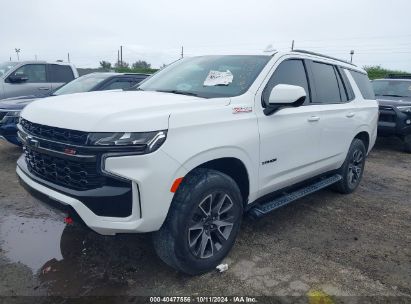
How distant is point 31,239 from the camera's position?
3537 millimetres

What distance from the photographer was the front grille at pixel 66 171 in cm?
248

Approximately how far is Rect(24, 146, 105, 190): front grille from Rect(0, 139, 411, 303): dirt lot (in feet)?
2.66

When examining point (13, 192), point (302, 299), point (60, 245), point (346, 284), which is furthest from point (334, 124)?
point (13, 192)

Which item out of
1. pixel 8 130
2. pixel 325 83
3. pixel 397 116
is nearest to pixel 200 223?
pixel 325 83

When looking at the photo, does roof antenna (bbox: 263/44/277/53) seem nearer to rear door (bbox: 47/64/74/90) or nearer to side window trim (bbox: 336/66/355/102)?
side window trim (bbox: 336/66/355/102)

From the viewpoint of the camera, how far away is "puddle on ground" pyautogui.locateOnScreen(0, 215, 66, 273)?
3199mm

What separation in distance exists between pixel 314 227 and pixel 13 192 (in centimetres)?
375

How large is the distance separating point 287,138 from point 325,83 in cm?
130

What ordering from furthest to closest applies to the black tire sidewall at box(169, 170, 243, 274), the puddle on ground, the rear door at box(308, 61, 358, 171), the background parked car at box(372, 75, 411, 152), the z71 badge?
the background parked car at box(372, 75, 411, 152) < the rear door at box(308, 61, 358, 171) < the puddle on ground < the z71 badge < the black tire sidewall at box(169, 170, 243, 274)

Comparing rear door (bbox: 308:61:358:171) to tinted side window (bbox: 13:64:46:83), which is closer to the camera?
rear door (bbox: 308:61:358:171)

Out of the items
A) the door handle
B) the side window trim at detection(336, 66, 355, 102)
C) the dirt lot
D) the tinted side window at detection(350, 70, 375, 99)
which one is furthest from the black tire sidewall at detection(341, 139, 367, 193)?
the door handle

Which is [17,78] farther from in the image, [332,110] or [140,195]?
[140,195]

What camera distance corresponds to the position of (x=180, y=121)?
2635mm

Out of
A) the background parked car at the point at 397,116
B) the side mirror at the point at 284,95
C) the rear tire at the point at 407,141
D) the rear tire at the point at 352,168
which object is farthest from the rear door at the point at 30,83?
the rear tire at the point at 407,141
